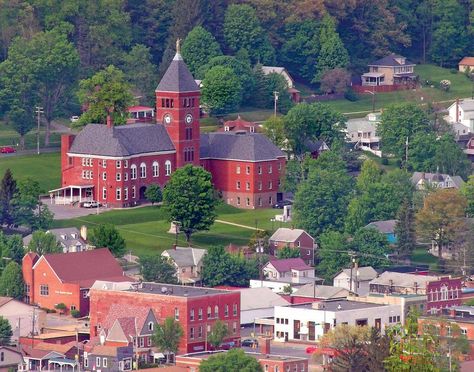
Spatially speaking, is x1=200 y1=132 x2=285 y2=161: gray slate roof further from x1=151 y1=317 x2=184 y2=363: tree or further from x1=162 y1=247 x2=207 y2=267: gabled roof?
x1=151 y1=317 x2=184 y2=363: tree

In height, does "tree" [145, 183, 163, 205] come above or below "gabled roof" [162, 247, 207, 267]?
Result: above

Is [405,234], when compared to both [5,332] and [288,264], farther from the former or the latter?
[5,332]

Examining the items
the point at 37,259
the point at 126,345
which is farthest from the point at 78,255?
the point at 126,345

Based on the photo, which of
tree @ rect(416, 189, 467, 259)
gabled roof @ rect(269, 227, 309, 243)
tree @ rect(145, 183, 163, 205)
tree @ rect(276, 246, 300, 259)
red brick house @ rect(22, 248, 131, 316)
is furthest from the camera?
tree @ rect(145, 183, 163, 205)

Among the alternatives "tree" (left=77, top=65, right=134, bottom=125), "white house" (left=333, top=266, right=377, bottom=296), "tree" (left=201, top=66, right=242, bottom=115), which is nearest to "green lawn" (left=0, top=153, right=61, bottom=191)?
"tree" (left=77, top=65, right=134, bottom=125)

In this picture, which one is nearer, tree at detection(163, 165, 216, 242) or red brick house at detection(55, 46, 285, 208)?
tree at detection(163, 165, 216, 242)

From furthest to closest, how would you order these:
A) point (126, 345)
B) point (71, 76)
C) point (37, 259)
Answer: point (71, 76)
point (37, 259)
point (126, 345)

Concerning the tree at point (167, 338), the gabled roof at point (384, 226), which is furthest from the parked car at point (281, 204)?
the tree at point (167, 338)

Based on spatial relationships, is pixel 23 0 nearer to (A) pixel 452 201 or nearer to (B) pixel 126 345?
(A) pixel 452 201
